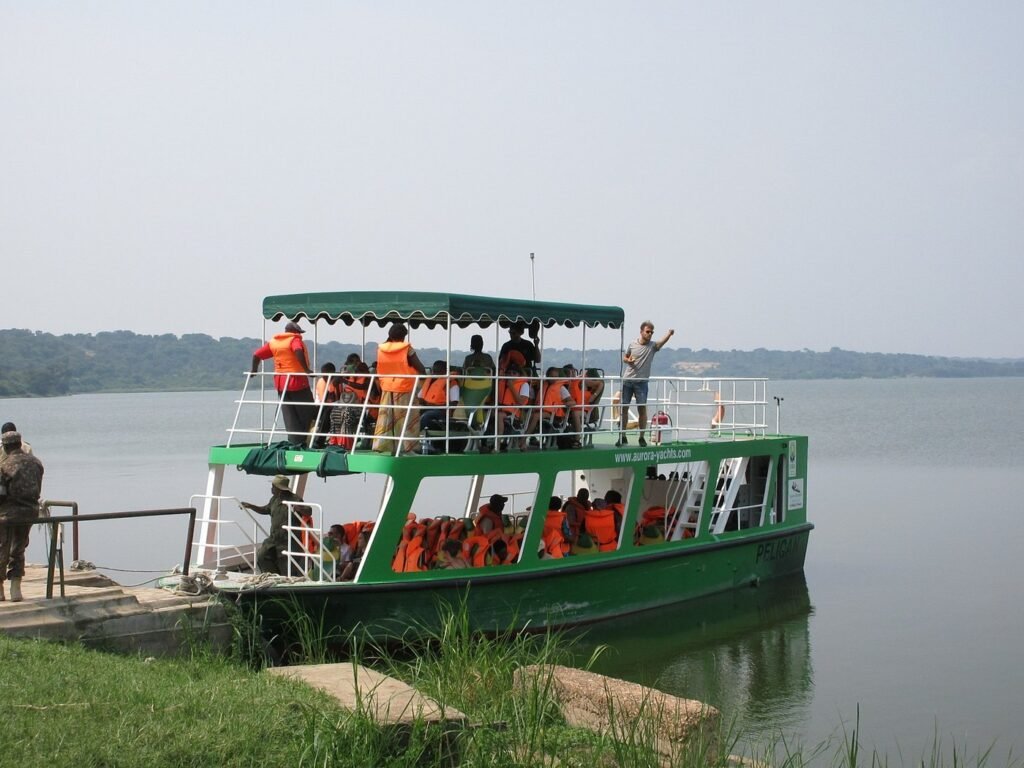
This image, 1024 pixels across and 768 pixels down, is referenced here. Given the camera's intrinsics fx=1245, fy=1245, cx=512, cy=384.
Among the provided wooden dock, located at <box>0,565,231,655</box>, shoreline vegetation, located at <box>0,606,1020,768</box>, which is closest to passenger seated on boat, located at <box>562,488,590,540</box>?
wooden dock, located at <box>0,565,231,655</box>

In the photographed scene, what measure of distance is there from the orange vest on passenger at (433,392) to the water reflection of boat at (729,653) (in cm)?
349

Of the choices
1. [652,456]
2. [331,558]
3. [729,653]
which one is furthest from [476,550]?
[729,653]

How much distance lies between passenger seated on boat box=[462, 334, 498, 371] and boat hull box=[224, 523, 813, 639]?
2.38 metres

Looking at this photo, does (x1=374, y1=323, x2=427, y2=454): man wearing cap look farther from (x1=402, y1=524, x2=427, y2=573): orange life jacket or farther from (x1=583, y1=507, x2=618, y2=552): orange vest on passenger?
(x1=583, y1=507, x2=618, y2=552): orange vest on passenger

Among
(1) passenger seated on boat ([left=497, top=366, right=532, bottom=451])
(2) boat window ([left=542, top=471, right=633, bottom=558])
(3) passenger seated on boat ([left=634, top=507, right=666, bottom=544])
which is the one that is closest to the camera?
(1) passenger seated on boat ([left=497, top=366, right=532, bottom=451])

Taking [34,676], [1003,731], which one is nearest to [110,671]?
[34,676]

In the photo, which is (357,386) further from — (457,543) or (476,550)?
(476,550)

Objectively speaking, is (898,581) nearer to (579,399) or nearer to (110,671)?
(579,399)

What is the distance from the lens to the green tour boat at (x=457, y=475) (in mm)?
13375

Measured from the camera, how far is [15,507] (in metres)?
11.5

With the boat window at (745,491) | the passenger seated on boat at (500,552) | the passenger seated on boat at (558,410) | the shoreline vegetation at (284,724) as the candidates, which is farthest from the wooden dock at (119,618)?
the boat window at (745,491)

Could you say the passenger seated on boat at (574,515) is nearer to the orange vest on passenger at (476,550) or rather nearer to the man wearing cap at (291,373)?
the orange vest on passenger at (476,550)

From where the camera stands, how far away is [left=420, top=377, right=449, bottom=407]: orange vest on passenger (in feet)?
46.9

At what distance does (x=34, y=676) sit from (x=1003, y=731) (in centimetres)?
954
